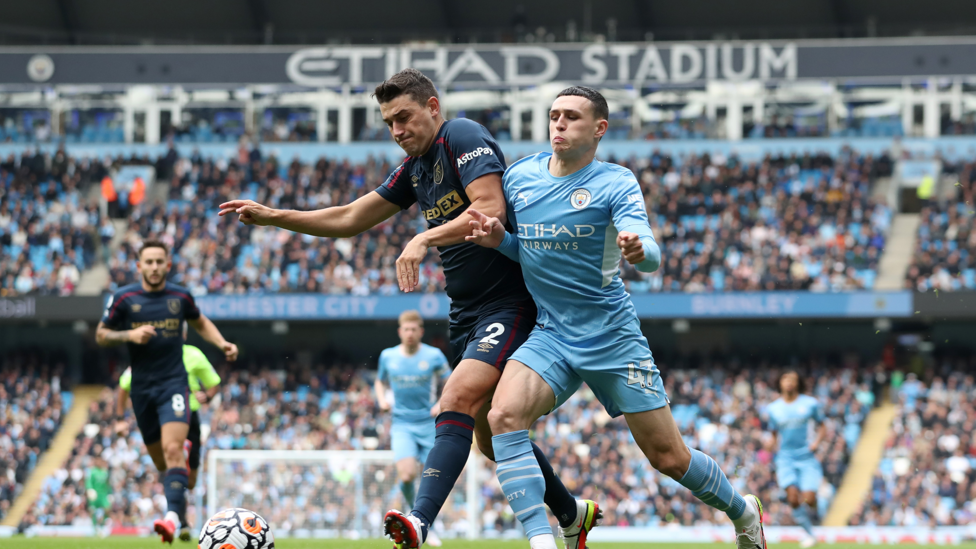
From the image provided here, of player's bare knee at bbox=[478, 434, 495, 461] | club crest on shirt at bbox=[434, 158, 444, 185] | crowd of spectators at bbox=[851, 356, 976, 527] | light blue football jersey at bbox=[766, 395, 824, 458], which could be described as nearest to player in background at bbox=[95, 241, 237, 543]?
player's bare knee at bbox=[478, 434, 495, 461]

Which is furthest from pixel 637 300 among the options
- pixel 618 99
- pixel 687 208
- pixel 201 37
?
pixel 201 37

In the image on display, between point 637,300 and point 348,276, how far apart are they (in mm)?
7574

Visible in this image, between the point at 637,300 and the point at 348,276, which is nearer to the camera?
the point at 637,300

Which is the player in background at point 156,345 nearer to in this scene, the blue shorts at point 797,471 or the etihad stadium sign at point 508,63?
the blue shorts at point 797,471

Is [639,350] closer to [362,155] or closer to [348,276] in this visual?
[348,276]

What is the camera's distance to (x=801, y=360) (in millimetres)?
26266

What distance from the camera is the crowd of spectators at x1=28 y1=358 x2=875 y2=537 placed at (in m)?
15.5

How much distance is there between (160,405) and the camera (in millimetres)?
8820

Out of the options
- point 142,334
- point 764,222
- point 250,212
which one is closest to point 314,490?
point 142,334

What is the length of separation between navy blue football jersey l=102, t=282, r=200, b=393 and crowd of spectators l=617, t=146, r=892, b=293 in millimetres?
17015

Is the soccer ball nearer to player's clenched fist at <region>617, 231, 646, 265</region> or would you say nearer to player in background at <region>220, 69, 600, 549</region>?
player in background at <region>220, 69, 600, 549</region>

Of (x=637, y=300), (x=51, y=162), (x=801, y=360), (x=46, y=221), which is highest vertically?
(x=51, y=162)

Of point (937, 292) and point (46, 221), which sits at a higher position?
point (46, 221)

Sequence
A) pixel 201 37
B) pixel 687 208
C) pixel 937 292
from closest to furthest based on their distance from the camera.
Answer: pixel 937 292 → pixel 687 208 → pixel 201 37
